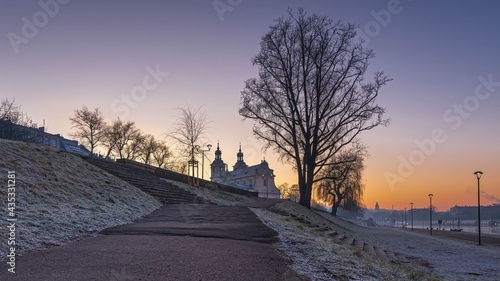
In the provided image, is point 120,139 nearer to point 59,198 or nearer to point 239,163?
point 59,198

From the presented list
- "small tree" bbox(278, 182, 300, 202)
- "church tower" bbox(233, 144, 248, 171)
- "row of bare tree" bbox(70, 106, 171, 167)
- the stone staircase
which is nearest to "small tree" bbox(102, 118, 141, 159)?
"row of bare tree" bbox(70, 106, 171, 167)

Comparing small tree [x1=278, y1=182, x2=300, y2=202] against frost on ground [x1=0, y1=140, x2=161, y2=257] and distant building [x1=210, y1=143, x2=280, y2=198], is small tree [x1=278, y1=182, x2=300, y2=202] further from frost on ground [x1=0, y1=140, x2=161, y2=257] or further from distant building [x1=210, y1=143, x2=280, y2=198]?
frost on ground [x1=0, y1=140, x2=161, y2=257]

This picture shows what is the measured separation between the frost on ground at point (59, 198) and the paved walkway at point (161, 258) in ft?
2.02

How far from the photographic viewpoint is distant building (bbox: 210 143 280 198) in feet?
410

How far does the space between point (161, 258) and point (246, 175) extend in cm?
12621

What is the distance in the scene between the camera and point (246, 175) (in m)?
132

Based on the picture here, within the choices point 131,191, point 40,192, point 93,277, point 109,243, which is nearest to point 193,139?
point 131,191

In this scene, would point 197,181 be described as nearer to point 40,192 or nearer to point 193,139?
point 193,139

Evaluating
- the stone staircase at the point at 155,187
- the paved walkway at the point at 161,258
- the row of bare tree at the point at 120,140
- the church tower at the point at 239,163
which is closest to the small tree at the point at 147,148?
the row of bare tree at the point at 120,140

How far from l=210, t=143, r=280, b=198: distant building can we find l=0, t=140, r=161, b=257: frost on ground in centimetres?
10571

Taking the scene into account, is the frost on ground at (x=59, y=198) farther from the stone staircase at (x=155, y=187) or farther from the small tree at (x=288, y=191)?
the small tree at (x=288, y=191)

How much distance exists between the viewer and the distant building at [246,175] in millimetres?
125000

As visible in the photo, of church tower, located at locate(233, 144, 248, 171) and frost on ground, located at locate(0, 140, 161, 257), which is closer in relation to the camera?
frost on ground, located at locate(0, 140, 161, 257)

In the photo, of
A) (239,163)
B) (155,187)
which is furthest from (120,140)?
(239,163)
